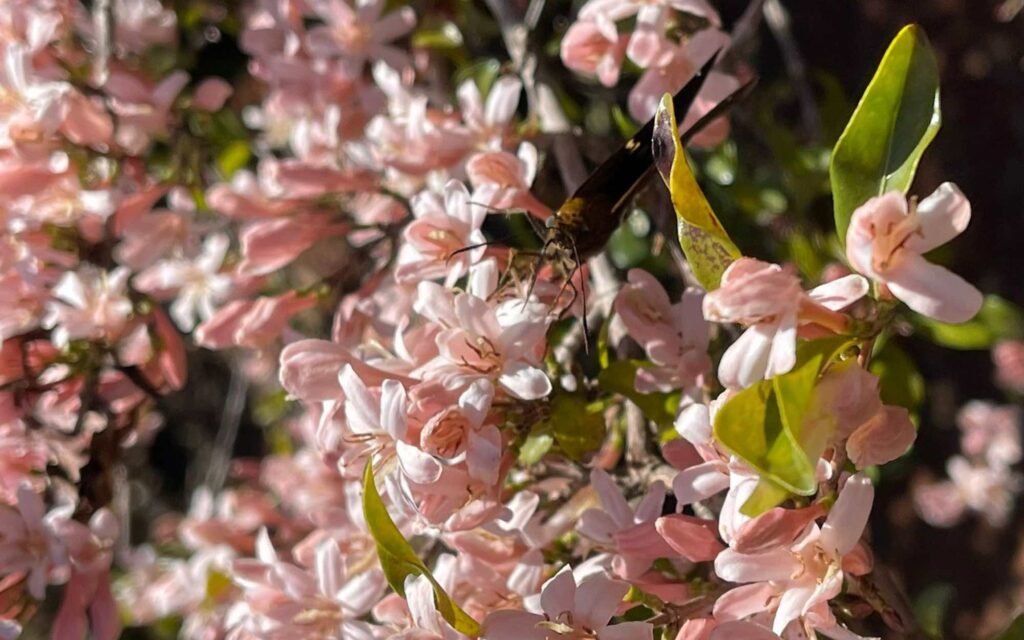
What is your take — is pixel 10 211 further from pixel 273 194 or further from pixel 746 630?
pixel 746 630

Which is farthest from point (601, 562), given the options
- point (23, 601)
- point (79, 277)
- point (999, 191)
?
point (999, 191)

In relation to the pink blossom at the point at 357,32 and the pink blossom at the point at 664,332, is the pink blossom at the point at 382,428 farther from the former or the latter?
the pink blossom at the point at 357,32

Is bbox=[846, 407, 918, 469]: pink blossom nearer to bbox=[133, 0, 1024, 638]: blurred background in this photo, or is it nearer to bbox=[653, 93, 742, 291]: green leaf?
bbox=[653, 93, 742, 291]: green leaf

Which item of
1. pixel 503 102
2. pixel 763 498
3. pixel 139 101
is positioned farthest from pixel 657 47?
pixel 139 101

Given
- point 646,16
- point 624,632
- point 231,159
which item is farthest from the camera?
point 231,159

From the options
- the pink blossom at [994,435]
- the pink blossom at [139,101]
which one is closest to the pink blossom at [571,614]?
the pink blossom at [139,101]

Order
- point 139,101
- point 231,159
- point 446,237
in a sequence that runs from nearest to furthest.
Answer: point 446,237 → point 139,101 → point 231,159

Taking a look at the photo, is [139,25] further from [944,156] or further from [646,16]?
[944,156]
